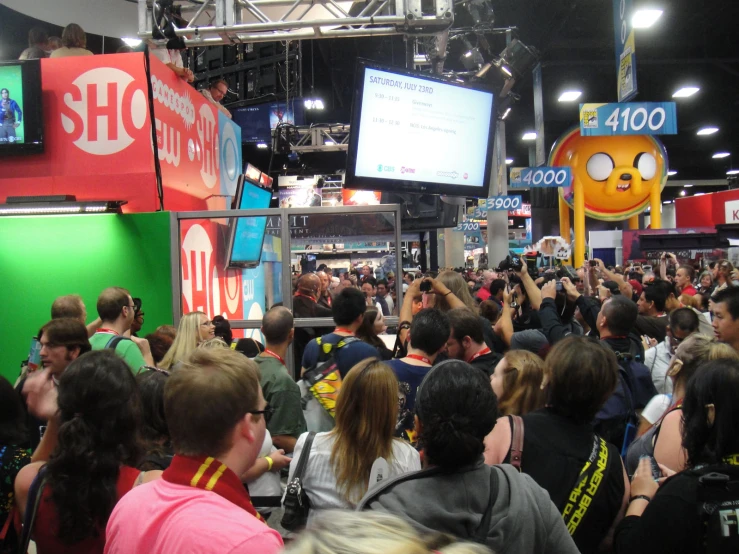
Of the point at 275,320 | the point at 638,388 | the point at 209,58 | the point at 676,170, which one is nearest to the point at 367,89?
the point at 275,320

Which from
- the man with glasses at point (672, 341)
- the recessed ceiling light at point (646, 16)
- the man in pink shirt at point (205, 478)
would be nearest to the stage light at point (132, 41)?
the recessed ceiling light at point (646, 16)

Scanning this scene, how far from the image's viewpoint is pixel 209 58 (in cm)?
1272

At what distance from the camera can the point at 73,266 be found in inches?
234

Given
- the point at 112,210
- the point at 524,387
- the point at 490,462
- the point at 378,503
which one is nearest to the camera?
the point at 378,503

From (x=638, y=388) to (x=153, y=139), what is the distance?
474cm

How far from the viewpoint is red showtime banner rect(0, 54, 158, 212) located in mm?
5953

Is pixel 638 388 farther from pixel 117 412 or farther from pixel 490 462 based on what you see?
pixel 117 412

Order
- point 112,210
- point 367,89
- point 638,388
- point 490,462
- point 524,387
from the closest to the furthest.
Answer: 1. point 490,462
2. point 524,387
3. point 638,388
4. point 367,89
5. point 112,210

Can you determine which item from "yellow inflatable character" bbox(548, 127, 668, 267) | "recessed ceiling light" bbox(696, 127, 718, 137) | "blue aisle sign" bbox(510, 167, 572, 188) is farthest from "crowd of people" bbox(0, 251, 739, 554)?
"recessed ceiling light" bbox(696, 127, 718, 137)

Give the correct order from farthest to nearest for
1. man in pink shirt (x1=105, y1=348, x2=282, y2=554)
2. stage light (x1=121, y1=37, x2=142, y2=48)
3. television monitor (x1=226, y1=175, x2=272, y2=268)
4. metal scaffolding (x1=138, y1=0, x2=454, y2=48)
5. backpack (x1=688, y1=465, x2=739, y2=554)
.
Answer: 1. stage light (x1=121, y1=37, x2=142, y2=48)
2. television monitor (x1=226, y1=175, x2=272, y2=268)
3. metal scaffolding (x1=138, y1=0, x2=454, y2=48)
4. backpack (x1=688, y1=465, x2=739, y2=554)
5. man in pink shirt (x1=105, y1=348, x2=282, y2=554)

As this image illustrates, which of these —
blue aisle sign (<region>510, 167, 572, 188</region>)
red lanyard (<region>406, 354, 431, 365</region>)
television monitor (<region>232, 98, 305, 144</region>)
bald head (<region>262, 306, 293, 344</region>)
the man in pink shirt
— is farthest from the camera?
television monitor (<region>232, 98, 305, 144</region>)

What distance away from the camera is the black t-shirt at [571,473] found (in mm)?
1996

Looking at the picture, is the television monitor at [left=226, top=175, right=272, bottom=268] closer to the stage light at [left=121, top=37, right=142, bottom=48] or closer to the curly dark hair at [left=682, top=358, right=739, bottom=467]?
the curly dark hair at [left=682, top=358, right=739, bottom=467]

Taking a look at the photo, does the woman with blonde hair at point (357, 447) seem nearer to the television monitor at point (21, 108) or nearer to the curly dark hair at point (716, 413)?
the curly dark hair at point (716, 413)
